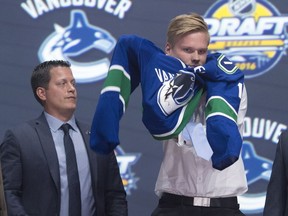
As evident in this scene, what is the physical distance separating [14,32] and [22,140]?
88 cm

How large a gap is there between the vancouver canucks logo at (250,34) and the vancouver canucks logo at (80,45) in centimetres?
48

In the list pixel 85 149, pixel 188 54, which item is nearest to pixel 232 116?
pixel 188 54

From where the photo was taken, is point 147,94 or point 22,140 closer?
point 147,94

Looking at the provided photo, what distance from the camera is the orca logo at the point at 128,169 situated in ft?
13.1

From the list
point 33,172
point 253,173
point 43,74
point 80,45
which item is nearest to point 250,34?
point 253,173

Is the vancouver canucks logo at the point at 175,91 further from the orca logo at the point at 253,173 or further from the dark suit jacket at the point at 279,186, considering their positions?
the orca logo at the point at 253,173

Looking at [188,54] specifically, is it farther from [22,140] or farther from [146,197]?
[146,197]

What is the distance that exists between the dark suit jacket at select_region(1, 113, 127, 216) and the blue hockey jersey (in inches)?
15.6

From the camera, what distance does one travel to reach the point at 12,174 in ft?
11.0

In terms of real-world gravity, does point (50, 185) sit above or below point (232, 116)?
below

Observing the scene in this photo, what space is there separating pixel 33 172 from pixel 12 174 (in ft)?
0.25

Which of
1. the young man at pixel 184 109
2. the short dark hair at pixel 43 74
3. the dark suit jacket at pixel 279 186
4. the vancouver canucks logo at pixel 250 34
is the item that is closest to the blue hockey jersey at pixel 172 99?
the young man at pixel 184 109

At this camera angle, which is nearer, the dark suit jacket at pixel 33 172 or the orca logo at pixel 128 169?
the dark suit jacket at pixel 33 172

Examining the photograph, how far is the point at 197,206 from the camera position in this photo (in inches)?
121
